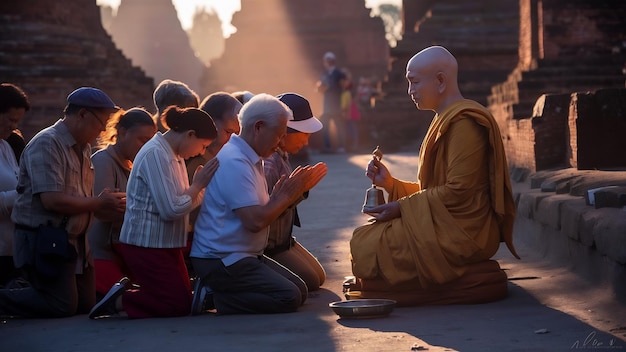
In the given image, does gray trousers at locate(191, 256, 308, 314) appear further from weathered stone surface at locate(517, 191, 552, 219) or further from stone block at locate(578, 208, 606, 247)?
weathered stone surface at locate(517, 191, 552, 219)

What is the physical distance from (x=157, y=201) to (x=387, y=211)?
1187 millimetres

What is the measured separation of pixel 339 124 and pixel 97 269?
13.6m

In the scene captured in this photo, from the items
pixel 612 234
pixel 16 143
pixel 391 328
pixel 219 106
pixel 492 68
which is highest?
pixel 492 68

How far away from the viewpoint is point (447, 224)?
6188 millimetres

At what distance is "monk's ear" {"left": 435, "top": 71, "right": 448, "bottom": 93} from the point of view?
639 centimetres

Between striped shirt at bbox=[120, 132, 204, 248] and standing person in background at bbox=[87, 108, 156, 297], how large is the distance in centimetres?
63

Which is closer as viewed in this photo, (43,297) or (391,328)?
(391,328)

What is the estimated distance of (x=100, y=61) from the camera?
711 inches

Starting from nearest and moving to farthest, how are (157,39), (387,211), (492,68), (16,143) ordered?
(387,211) < (16,143) < (492,68) < (157,39)

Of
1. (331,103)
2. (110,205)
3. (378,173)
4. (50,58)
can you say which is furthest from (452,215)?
(331,103)

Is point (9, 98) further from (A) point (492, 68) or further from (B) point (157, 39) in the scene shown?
(B) point (157, 39)

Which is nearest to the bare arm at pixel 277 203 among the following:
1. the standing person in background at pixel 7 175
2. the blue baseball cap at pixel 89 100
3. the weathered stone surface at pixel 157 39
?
the blue baseball cap at pixel 89 100

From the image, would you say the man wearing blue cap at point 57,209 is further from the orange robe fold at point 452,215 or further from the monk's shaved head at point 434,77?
the monk's shaved head at point 434,77

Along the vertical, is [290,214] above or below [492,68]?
below
